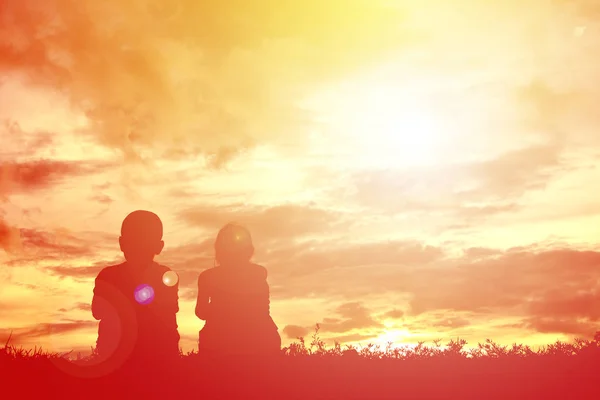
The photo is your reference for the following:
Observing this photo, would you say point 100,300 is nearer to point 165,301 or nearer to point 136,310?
point 136,310

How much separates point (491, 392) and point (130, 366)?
661cm

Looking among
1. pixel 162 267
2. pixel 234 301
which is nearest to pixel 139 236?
pixel 162 267

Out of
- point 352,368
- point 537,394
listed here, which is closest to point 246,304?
point 352,368

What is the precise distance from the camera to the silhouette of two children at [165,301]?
645 inches

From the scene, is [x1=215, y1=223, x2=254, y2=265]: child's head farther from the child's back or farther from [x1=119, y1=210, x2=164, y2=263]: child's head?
[x1=119, y1=210, x2=164, y2=263]: child's head

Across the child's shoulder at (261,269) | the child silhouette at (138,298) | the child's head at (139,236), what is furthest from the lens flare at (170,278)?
the child's shoulder at (261,269)

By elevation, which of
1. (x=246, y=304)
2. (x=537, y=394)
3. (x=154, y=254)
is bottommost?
(x=537, y=394)

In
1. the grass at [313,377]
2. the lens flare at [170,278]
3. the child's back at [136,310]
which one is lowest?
the grass at [313,377]

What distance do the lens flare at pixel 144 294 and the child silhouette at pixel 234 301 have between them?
146 cm

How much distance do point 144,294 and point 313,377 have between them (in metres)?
5.40

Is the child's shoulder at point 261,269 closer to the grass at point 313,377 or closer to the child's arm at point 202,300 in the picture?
the child's arm at point 202,300

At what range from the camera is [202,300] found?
1797 cm

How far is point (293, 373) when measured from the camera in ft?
43.9

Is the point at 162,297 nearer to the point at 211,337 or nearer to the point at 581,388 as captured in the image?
the point at 211,337
